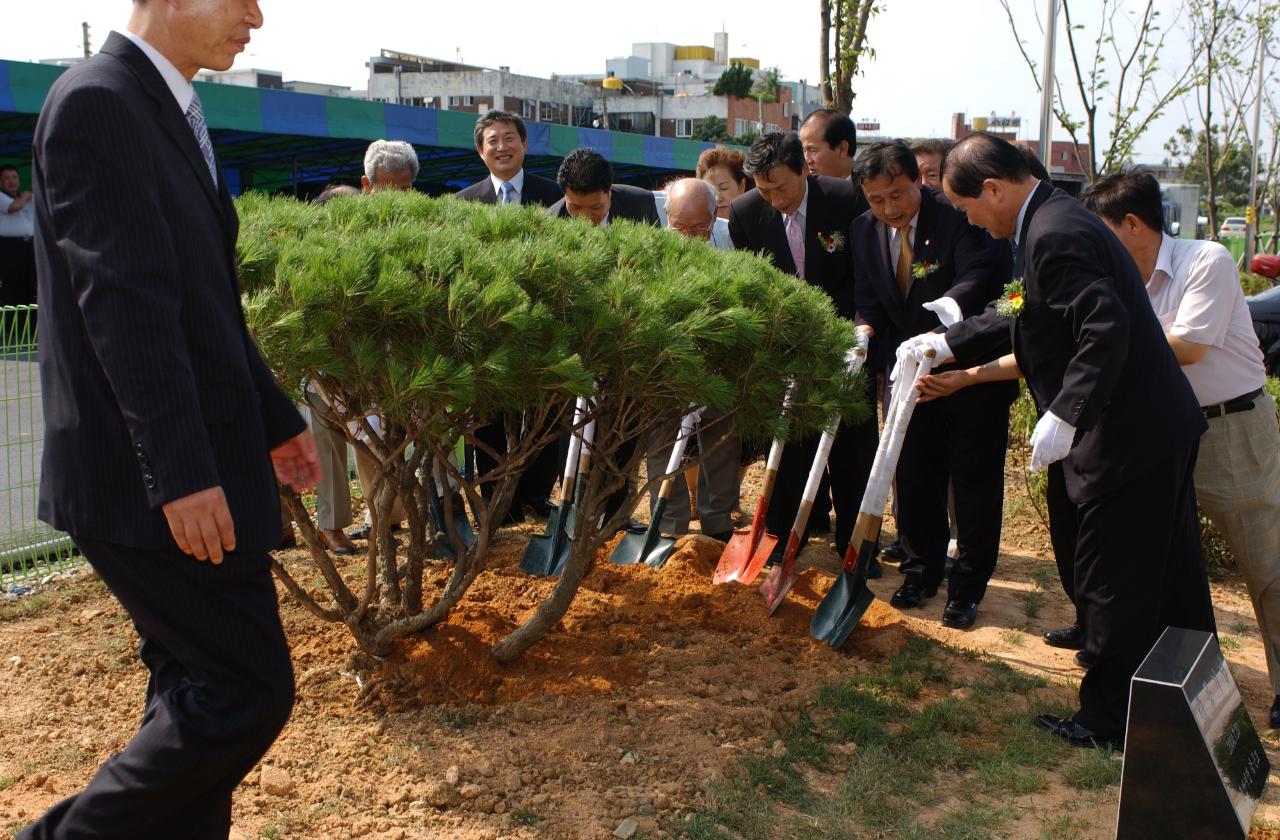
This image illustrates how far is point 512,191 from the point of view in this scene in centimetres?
641

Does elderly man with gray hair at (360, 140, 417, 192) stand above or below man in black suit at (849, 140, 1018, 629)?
above

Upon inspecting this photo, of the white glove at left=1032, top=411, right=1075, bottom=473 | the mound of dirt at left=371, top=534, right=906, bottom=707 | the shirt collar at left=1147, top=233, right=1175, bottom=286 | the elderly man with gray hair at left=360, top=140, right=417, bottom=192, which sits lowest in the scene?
the mound of dirt at left=371, top=534, right=906, bottom=707

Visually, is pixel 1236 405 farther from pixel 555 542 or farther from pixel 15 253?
pixel 15 253

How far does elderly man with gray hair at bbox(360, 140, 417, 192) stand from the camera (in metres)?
6.02

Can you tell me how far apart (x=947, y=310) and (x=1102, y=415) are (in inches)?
47.5

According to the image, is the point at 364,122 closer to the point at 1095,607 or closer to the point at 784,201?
the point at 784,201

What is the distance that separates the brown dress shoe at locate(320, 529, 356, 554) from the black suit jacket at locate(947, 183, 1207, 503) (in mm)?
3378

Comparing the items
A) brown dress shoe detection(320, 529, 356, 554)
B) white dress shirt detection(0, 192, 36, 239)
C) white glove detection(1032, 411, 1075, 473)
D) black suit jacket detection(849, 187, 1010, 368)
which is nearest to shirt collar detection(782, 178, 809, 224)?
black suit jacket detection(849, 187, 1010, 368)

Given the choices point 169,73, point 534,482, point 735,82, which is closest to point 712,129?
point 735,82

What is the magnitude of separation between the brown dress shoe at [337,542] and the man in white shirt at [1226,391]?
11.9 ft

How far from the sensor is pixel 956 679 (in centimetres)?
436

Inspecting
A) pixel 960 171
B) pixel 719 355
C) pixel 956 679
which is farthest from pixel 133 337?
pixel 956 679

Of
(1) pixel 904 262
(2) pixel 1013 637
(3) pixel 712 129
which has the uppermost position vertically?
(3) pixel 712 129

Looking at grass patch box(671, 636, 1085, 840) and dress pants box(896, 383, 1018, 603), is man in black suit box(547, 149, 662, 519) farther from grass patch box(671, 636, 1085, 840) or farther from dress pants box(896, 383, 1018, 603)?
grass patch box(671, 636, 1085, 840)
